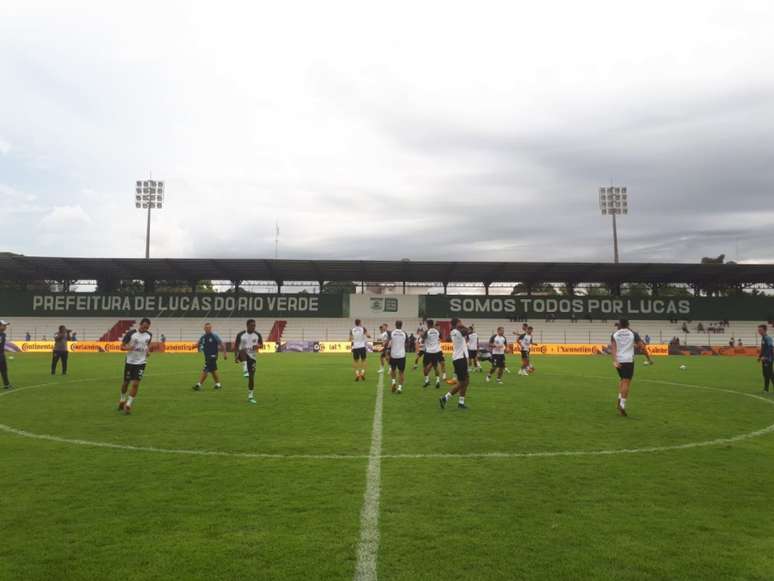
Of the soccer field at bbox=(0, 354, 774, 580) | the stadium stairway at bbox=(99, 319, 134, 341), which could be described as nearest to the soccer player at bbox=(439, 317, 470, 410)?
the soccer field at bbox=(0, 354, 774, 580)

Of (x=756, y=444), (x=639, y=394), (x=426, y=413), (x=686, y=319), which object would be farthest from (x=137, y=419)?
Answer: (x=686, y=319)

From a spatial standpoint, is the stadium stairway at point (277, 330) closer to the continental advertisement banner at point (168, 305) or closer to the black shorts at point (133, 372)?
the continental advertisement banner at point (168, 305)

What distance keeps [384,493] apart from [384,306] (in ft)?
182

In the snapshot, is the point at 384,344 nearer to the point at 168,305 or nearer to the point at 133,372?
the point at 133,372

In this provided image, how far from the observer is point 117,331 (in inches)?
2185

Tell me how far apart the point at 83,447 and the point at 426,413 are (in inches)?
264

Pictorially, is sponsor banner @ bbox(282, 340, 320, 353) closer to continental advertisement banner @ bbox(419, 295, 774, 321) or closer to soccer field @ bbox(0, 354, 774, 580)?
continental advertisement banner @ bbox(419, 295, 774, 321)

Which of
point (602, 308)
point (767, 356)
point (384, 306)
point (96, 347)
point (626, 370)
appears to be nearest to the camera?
point (626, 370)

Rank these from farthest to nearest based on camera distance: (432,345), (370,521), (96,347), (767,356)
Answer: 1. (96,347)
2. (767,356)
3. (432,345)
4. (370,521)

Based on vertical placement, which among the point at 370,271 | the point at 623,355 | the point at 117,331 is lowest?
the point at 623,355

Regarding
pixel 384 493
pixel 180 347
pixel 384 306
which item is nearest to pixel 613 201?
pixel 384 306

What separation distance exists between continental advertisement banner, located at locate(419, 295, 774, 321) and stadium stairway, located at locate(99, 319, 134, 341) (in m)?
31.8

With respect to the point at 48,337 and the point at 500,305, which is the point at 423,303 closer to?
the point at 500,305

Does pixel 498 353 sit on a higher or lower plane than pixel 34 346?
higher
